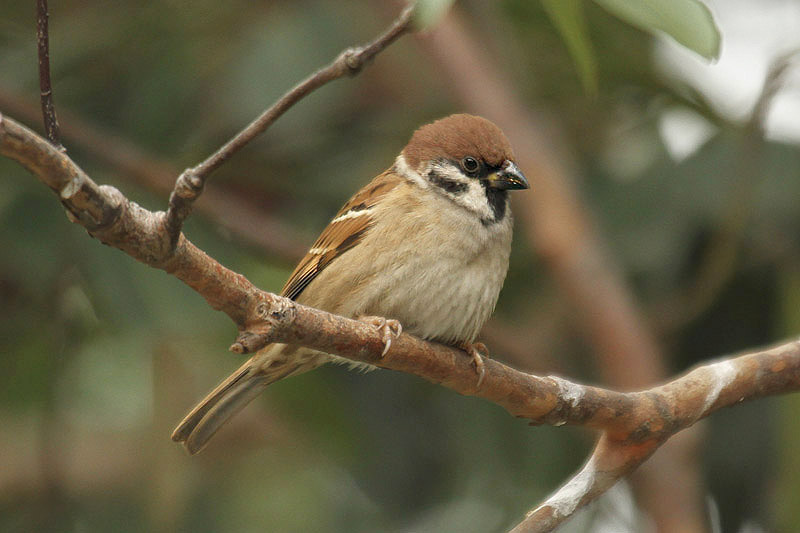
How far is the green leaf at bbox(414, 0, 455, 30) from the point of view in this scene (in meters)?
1.38

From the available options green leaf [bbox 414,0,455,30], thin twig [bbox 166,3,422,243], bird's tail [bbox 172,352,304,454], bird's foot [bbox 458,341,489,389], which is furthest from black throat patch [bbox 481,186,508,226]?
green leaf [bbox 414,0,455,30]

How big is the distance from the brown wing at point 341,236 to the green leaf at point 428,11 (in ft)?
5.46

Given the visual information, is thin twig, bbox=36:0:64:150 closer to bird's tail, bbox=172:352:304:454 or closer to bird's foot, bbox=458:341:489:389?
bird's foot, bbox=458:341:489:389

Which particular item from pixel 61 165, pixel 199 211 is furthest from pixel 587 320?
pixel 61 165

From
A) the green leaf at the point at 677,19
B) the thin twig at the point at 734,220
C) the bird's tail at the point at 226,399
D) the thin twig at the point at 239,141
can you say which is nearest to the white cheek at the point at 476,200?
the bird's tail at the point at 226,399

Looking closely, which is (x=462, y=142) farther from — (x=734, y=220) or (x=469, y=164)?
(x=734, y=220)

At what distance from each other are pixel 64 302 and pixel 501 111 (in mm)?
2025

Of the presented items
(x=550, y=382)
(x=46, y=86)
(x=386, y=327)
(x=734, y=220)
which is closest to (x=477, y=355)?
(x=550, y=382)

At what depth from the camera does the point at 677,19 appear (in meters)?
1.50

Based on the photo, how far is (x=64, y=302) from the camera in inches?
161

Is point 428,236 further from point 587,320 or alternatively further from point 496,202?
point 587,320

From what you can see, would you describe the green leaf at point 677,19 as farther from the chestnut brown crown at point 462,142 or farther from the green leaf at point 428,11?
the chestnut brown crown at point 462,142

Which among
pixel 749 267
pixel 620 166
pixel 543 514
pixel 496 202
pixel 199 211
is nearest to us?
pixel 543 514

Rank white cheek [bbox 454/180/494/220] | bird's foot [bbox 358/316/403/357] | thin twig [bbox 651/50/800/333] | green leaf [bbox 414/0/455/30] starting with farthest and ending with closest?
1. thin twig [bbox 651/50/800/333]
2. white cheek [bbox 454/180/494/220]
3. bird's foot [bbox 358/316/403/357]
4. green leaf [bbox 414/0/455/30]
